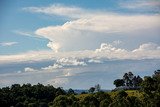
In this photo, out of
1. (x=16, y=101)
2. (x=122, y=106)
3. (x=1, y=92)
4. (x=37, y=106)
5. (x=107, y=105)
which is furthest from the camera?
(x=1, y=92)

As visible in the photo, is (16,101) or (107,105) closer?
(107,105)

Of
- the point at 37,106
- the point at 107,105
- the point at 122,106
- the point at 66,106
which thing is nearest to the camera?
the point at 122,106

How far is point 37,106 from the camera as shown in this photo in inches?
6747

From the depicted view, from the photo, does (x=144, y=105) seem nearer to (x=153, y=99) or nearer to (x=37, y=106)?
(x=153, y=99)

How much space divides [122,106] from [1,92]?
10291 cm

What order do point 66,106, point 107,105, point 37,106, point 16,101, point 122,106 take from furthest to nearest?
point 16,101 → point 37,106 → point 66,106 → point 107,105 → point 122,106

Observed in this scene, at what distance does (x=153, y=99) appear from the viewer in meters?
107

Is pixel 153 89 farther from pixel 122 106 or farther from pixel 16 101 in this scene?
pixel 16 101

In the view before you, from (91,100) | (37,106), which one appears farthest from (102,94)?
(37,106)

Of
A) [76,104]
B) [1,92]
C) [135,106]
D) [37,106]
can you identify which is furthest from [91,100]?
[1,92]

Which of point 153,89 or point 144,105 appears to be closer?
point 144,105

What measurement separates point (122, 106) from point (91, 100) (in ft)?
55.6

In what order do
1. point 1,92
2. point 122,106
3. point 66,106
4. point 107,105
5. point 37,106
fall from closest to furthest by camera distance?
point 122,106 → point 107,105 → point 66,106 → point 37,106 → point 1,92

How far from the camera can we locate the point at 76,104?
391 ft
